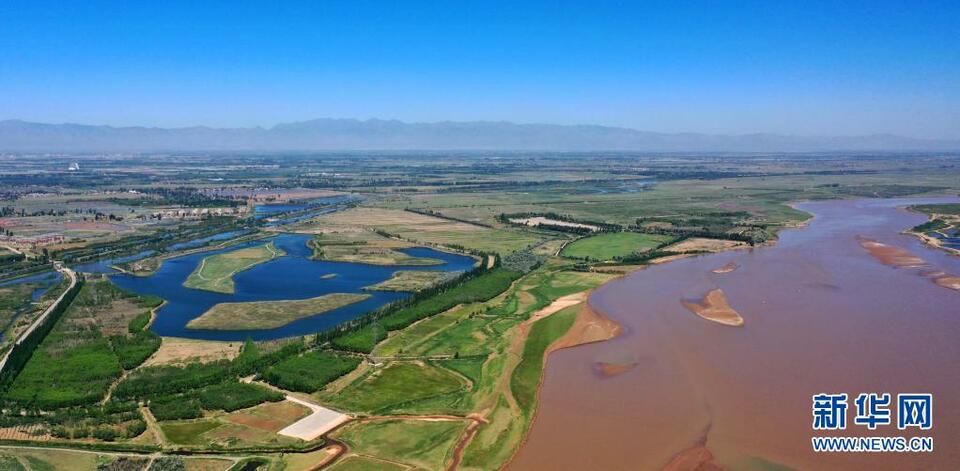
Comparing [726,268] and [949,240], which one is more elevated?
[949,240]

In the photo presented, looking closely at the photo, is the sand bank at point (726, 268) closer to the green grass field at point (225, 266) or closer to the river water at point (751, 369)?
the river water at point (751, 369)

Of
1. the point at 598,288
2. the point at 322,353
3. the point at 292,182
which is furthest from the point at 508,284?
the point at 292,182

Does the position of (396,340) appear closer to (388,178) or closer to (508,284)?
(508,284)

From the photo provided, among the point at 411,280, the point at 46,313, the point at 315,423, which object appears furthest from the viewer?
the point at 411,280

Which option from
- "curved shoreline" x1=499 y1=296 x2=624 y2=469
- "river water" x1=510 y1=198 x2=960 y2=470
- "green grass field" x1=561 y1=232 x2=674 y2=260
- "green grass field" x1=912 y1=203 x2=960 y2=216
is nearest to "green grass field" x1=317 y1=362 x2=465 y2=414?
"curved shoreline" x1=499 y1=296 x2=624 y2=469

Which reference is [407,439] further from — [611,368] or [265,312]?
[265,312]

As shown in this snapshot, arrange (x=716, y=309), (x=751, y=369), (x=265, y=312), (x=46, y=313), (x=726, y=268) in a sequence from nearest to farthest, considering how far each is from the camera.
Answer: (x=751, y=369) < (x=46, y=313) < (x=265, y=312) < (x=716, y=309) < (x=726, y=268)

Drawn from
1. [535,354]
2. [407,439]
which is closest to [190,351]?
[407,439]
